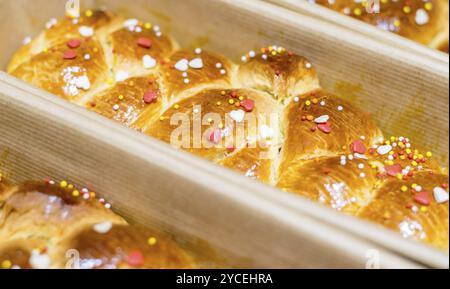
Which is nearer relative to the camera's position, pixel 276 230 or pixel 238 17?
pixel 276 230

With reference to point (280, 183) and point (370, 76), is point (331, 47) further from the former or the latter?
point (280, 183)

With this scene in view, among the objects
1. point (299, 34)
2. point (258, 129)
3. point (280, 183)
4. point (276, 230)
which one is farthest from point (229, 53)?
point (276, 230)

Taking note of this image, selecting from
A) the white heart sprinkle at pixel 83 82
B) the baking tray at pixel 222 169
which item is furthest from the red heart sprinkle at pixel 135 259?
the white heart sprinkle at pixel 83 82

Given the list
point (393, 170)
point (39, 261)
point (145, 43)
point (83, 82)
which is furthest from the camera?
point (145, 43)

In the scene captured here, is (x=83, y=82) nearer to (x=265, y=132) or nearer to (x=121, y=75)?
(x=121, y=75)

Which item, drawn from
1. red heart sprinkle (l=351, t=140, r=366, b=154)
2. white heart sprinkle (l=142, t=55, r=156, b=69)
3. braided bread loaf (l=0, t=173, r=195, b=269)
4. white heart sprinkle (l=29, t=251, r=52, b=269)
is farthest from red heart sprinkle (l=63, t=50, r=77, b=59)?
red heart sprinkle (l=351, t=140, r=366, b=154)

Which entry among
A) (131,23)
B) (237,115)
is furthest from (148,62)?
(237,115)
